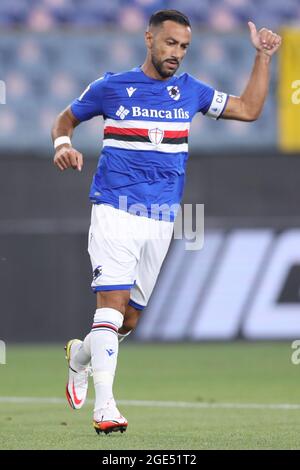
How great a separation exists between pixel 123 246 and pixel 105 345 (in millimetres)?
513

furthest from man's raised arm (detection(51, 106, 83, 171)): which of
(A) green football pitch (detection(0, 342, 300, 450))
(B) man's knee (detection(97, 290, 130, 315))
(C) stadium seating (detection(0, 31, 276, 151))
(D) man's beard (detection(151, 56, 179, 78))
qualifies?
(C) stadium seating (detection(0, 31, 276, 151))

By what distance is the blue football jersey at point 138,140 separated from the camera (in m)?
6.79

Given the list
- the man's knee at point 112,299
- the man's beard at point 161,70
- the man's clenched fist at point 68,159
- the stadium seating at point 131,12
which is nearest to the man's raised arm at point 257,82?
the man's beard at point 161,70

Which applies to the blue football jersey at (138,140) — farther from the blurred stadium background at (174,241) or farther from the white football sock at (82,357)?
the blurred stadium background at (174,241)

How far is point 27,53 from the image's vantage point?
15.7 m

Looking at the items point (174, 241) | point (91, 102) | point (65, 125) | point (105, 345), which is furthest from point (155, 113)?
point (174, 241)

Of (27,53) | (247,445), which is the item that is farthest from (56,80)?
(247,445)

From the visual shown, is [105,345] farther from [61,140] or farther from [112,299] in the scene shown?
[61,140]

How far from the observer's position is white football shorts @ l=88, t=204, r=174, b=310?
664 centimetres

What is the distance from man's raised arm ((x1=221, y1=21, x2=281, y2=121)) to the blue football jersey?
0.35 meters

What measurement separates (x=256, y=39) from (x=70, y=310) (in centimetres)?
616

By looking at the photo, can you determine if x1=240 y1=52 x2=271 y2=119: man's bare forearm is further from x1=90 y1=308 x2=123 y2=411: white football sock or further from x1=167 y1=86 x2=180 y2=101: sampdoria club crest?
x1=90 y1=308 x2=123 y2=411: white football sock

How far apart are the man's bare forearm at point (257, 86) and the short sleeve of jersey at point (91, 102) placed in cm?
78

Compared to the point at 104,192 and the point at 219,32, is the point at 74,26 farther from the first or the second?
the point at 104,192
